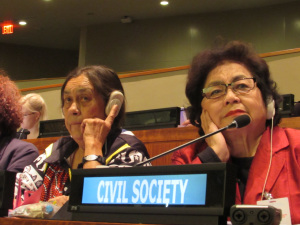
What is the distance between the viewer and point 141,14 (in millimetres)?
6797

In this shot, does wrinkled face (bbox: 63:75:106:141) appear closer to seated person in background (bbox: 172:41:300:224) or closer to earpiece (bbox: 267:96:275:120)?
seated person in background (bbox: 172:41:300:224)

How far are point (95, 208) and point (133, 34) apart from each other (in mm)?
6364

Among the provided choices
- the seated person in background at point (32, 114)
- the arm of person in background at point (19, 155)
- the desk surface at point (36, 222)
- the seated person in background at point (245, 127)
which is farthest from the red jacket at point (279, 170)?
the seated person in background at point (32, 114)

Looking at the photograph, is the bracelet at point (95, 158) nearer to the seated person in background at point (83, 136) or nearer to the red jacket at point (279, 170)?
the seated person in background at point (83, 136)

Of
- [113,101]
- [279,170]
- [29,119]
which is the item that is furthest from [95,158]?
[29,119]

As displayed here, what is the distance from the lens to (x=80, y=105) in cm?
157

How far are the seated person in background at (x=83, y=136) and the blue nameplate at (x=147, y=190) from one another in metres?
0.58

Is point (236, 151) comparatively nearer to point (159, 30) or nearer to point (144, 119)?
point (144, 119)

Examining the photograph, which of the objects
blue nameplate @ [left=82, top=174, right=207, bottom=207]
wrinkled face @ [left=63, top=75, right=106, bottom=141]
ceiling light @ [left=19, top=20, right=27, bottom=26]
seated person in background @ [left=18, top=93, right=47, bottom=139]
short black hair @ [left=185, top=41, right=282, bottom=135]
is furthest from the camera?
ceiling light @ [left=19, top=20, right=27, bottom=26]

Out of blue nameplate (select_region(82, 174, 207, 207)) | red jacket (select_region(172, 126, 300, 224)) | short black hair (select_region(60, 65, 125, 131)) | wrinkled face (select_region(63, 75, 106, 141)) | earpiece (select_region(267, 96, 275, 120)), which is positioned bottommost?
blue nameplate (select_region(82, 174, 207, 207))

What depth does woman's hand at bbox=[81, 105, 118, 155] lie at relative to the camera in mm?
1447

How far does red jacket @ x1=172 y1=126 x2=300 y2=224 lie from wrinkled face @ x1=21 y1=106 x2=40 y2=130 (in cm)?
182

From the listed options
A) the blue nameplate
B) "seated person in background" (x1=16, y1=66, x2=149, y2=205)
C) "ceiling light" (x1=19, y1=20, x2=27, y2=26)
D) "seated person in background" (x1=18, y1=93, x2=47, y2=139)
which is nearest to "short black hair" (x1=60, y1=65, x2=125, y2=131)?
"seated person in background" (x1=16, y1=66, x2=149, y2=205)

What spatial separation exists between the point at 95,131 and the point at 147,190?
71 cm
